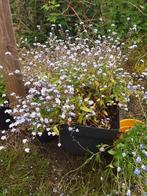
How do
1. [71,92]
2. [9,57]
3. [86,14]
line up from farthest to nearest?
[86,14] < [9,57] < [71,92]

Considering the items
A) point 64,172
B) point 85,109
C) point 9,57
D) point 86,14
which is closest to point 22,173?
point 64,172

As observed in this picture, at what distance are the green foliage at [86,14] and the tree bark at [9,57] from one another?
1359mm

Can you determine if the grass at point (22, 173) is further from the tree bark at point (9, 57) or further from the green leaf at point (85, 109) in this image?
the green leaf at point (85, 109)

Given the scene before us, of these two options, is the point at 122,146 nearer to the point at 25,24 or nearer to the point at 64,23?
the point at 64,23

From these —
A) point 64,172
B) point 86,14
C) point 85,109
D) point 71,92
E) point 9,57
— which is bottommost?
point 64,172

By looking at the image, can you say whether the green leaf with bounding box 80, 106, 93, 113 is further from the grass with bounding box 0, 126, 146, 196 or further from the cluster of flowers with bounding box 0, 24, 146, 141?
the grass with bounding box 0, 126, 146, 196

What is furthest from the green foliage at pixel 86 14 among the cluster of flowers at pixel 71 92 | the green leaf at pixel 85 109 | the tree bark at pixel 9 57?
the green leaf at pixel 85 109

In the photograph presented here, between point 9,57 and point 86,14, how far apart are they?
176 centimetres

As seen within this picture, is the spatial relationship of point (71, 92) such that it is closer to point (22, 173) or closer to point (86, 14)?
point (22, 173)

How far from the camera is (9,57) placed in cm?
300

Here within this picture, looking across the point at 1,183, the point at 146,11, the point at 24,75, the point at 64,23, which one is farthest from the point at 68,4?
the point at 1,183

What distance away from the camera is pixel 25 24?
4.62 meters

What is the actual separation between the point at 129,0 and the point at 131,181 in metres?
2.44

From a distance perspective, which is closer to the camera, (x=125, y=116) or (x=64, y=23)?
(x=125, y=116)
